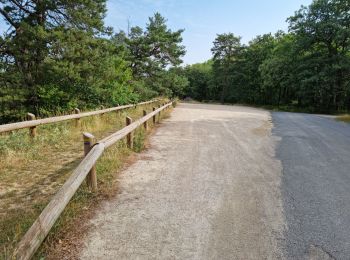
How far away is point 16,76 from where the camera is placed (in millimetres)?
17344

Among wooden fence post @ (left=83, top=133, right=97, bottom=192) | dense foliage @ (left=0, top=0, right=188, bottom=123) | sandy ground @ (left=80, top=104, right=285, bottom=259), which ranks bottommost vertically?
sandy ground @ (left=80, top=104, right=285, bottom=259)

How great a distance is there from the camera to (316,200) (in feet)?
15.3

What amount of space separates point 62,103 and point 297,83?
31691mm

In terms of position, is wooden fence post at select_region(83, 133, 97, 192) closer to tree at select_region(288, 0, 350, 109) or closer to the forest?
the forest

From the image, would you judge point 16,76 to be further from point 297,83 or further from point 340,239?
point 297,83

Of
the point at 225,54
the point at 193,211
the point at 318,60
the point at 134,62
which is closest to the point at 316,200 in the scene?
the point at 193,211

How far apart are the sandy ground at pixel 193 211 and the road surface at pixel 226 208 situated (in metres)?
0.01

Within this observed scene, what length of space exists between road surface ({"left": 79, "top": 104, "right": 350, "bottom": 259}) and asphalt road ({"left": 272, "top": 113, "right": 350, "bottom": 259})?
1 centimetres

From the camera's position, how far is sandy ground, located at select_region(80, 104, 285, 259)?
331 centimetres

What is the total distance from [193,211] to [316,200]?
1.94 m

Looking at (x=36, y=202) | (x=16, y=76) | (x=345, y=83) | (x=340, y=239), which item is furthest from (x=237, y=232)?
(x=345, y=83)

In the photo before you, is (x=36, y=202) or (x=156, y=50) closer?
(x=36, y=202)

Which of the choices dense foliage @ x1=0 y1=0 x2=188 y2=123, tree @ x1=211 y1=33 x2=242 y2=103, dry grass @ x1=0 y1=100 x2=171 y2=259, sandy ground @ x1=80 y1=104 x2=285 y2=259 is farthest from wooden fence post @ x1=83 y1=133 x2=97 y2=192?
tree @ x1=211 y1=33 x2=242 y2=103

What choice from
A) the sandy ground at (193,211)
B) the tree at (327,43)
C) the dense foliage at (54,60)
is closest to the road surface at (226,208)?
the sandy ground at (193,211)
